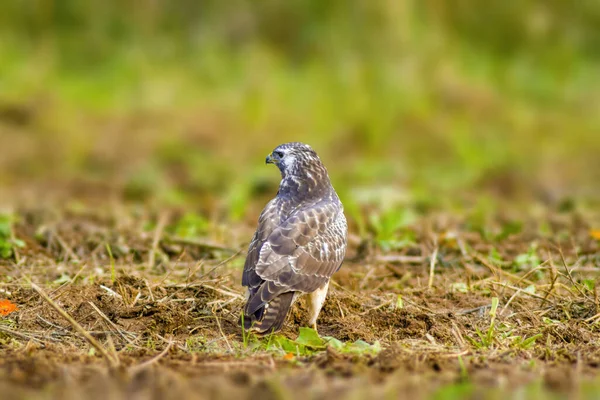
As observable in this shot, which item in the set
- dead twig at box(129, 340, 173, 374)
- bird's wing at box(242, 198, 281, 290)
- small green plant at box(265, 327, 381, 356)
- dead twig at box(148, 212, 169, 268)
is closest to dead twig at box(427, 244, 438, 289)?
bird's wing at box(242, 198, 281, 290)

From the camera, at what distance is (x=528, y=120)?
56.4 feet

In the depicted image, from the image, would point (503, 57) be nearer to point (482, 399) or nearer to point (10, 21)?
point (10, 21)

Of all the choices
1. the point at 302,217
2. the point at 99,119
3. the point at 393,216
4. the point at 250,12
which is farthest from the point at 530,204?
the point at 250,12

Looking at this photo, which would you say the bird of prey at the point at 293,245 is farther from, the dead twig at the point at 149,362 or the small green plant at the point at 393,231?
the small green plant at the point at 393,231

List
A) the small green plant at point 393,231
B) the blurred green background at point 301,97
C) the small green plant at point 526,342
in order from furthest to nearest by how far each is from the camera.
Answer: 1. the blurred green background at point 301,97
2. the small green plant at point 393,231
3. the small green plant at point 526,342

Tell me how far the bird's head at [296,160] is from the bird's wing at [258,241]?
0.35 meters

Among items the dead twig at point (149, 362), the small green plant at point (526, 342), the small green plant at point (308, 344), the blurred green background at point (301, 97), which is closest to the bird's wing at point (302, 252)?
the small green plant at point (308, 344)

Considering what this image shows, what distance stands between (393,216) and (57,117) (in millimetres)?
8374

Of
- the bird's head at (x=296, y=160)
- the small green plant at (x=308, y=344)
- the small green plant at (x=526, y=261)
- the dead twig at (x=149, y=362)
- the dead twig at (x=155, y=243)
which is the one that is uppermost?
the bird's head at (x=296, y=160)

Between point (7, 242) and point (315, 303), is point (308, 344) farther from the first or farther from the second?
point (7, 242)

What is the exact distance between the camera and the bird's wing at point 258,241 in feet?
18.5

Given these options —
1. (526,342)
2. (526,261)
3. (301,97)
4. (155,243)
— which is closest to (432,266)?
(526,261)

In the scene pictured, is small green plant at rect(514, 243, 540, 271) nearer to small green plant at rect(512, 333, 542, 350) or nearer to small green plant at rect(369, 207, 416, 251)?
small green plant at rect(369, 207, 416, 251)

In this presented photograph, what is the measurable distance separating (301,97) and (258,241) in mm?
11687
